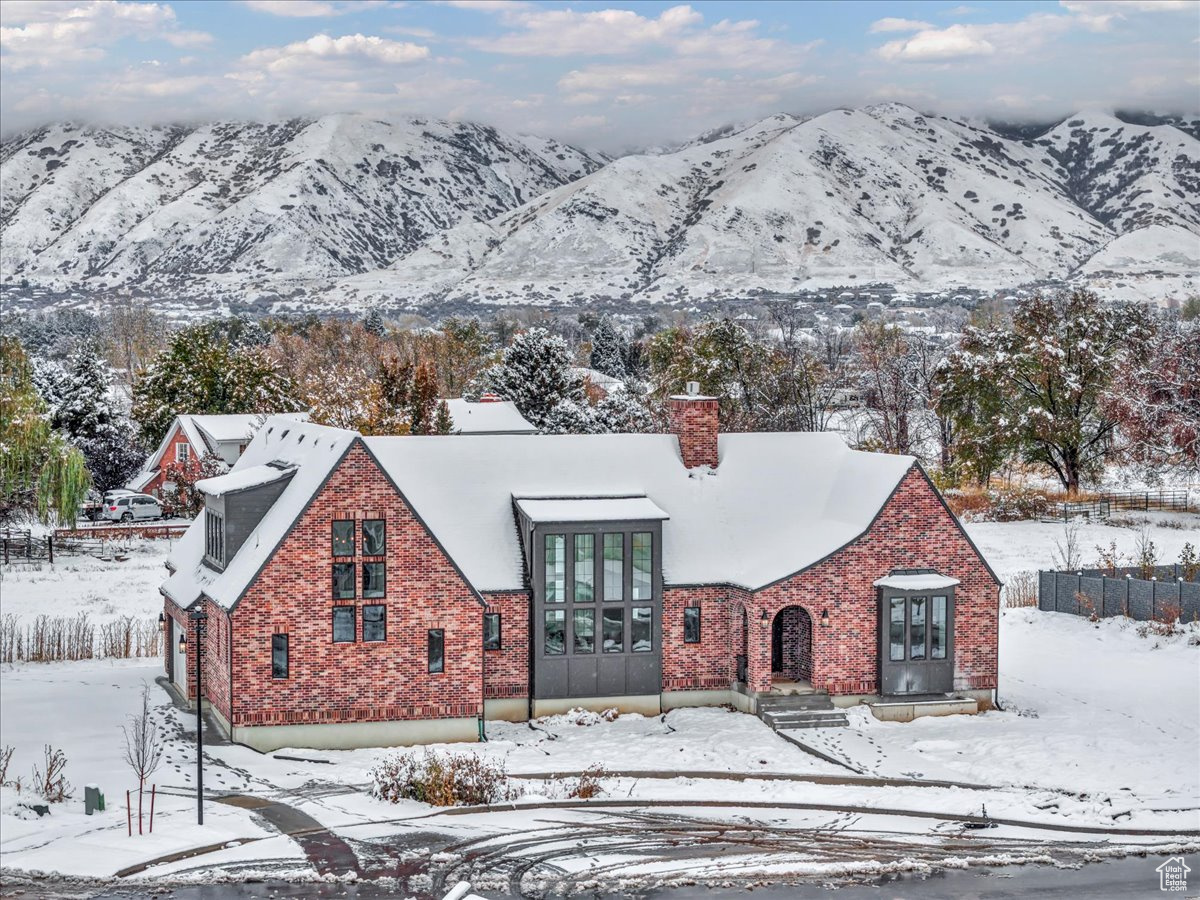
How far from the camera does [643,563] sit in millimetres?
32969

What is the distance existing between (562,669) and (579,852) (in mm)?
10120

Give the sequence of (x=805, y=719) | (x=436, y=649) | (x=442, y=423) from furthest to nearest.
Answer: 1. (x=442, y=423)
2. (x=805, y=719)
3. (x=436, y=649)

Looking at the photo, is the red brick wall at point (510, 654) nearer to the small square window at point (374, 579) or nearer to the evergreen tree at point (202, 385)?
the small square window at point (374, 579)

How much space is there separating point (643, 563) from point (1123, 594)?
18.2 m

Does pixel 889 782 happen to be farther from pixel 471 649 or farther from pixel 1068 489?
pixel 1068 489

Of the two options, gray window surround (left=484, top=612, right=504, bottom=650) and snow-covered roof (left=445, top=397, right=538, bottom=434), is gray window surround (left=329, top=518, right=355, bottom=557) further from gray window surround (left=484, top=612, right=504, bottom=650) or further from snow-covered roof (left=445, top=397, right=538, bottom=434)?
snow-covered roof (left=445, top=397, right=538, bottom=434)

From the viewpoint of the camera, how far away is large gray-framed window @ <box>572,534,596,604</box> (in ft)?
107

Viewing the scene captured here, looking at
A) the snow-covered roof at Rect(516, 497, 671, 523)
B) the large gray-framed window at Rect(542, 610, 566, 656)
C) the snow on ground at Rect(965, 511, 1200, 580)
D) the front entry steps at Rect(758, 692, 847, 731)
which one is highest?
the snow-covered roof at Rect(516, 497, 671, 523)

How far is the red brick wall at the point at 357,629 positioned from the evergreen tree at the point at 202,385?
170 ft

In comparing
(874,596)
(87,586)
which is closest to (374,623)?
(874,596)

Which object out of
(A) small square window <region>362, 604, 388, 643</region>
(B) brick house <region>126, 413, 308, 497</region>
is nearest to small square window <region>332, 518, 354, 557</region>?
(A) small square window <region>362, 604, 388, 643</region>

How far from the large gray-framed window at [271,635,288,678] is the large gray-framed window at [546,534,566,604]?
6411mm

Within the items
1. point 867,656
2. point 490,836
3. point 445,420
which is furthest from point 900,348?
point 490,836

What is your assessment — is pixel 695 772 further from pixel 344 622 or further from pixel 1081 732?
pixel 1081 732
